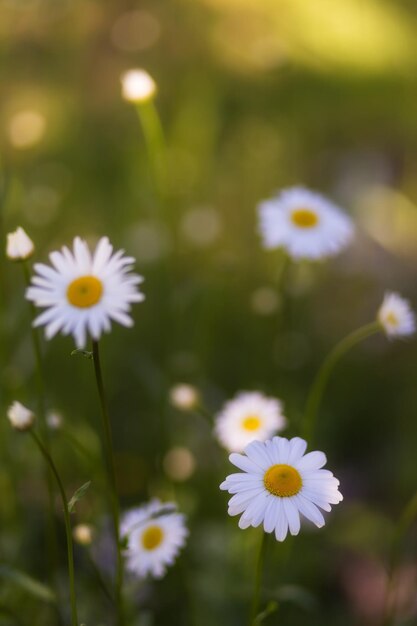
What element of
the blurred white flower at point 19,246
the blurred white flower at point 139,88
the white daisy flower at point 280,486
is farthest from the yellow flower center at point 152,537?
the blurred white flower at point 139,88

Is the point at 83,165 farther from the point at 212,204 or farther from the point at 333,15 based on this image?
the point at 333,15

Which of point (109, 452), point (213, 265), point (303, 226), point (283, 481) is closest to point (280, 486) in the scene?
point (283, 481)

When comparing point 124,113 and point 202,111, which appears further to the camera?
point 124,113

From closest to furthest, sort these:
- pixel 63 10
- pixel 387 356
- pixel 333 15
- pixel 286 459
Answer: pixel 286 459 < pixel 387 356 < pixel 63 10 < pixel 333 15

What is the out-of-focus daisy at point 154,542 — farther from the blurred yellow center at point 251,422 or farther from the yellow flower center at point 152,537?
the blurred yellow center at point 251,422

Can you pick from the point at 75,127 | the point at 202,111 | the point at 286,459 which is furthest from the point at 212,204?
the point at 286,459

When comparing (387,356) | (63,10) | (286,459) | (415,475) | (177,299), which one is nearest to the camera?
(286,459)
